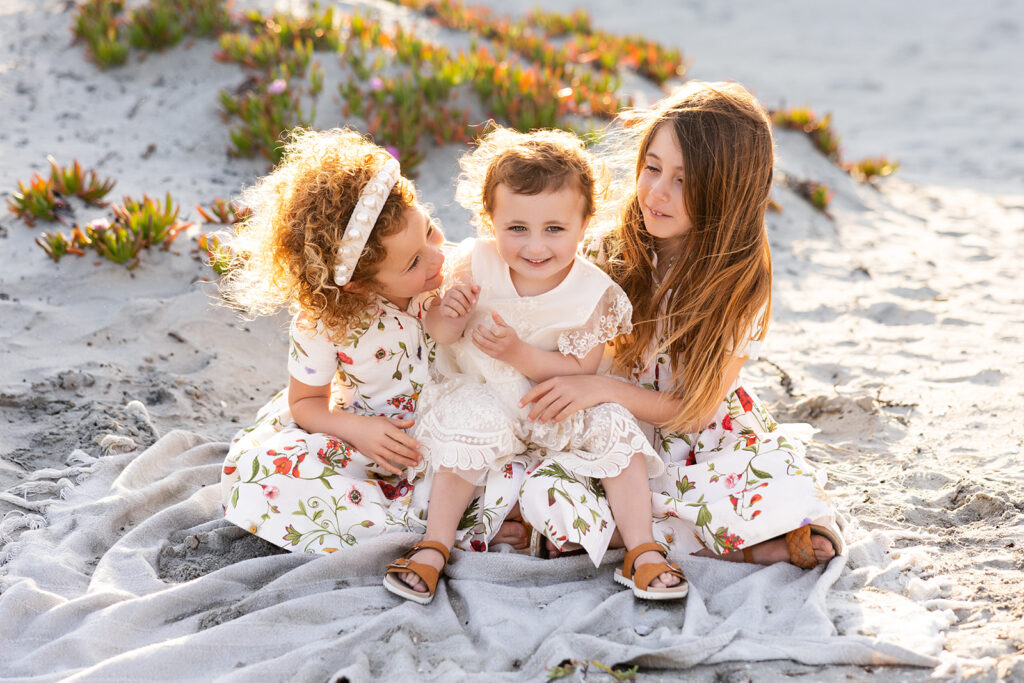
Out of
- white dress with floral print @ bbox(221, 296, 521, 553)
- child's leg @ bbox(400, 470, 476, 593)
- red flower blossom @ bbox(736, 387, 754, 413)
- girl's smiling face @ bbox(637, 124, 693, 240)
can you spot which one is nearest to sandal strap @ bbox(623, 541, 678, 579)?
white dress with floral print @ bbox(221, 296, 521, 553)

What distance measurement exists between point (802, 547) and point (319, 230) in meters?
1.92

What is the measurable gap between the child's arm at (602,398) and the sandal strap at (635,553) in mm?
478

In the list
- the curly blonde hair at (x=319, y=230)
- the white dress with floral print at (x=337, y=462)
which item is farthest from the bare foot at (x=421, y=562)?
the curly blonde hair at (x=319, y=230)

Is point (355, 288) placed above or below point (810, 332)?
above

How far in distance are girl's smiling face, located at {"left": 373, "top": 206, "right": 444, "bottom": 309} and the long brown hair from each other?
790 mm

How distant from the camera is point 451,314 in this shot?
313 cm

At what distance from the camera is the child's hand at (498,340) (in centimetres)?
309

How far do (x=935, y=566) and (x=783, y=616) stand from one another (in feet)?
2.20

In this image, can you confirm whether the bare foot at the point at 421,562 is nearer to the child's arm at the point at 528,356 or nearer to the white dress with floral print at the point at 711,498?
the white dress with floral print at the point at 711,498

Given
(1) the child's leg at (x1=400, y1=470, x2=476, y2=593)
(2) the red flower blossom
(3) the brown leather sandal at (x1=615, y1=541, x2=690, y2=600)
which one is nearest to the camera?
(3) the brown leather sandal at (x1=615, y1=541, x2=690, y2=600)

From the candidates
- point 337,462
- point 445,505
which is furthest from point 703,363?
point 337,462

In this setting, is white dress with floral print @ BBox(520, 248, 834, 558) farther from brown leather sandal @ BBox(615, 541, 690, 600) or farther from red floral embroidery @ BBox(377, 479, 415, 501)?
red floral embroidery @ BBox(377, 479, 415, 501)

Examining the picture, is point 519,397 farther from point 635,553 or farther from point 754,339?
point 754,339

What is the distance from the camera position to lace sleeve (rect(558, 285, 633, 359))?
3203mm
